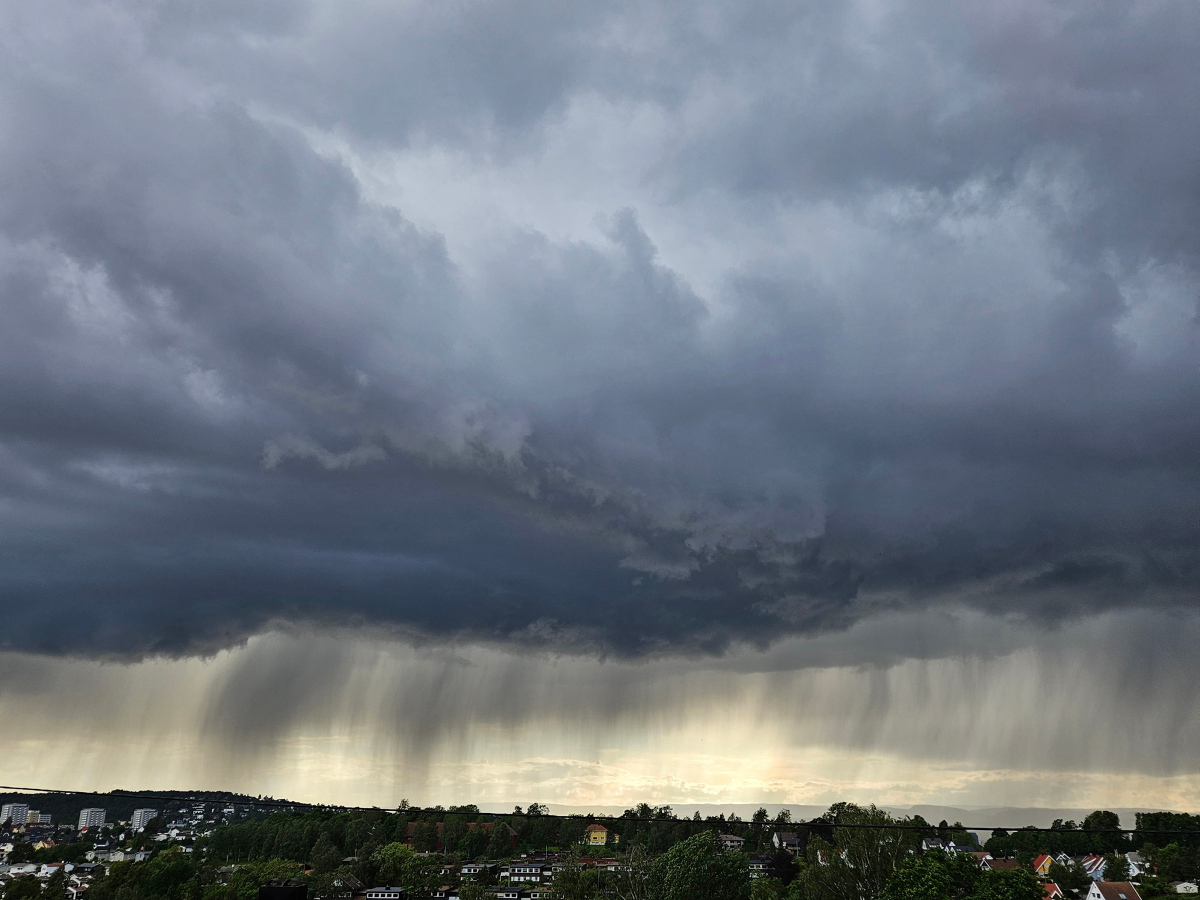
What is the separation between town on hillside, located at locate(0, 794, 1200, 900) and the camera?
71375 mm

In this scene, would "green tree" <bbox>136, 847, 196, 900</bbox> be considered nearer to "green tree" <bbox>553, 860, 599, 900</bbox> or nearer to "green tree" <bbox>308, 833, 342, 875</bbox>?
"green tree" <bbox>308, 833, 342, 875</bbox>

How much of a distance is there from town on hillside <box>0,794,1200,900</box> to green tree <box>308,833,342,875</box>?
20.9 inches

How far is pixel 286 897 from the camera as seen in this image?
58.9 feet

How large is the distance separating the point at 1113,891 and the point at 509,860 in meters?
113

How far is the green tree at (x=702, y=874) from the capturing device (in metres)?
110

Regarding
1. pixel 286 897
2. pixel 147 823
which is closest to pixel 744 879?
pixel 147 823

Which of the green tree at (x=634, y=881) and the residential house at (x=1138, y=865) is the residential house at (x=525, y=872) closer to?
the green tree at (x=634, y=881)

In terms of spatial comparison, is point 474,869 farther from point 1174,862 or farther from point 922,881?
point 1174,862

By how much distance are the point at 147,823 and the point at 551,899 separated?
60062 mm

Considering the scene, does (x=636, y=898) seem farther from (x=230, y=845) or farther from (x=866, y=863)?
(x=230, y=845)

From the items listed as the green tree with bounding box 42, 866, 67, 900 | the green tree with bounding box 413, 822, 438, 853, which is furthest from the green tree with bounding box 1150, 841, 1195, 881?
the green tree with bounding box 42, 866, 67, 900

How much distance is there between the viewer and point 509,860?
575ft

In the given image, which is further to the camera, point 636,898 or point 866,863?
point 636,898

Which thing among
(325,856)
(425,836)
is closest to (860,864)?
(325,856)
